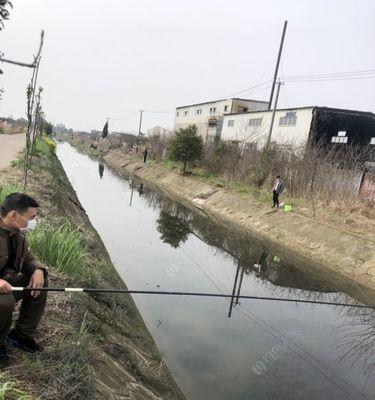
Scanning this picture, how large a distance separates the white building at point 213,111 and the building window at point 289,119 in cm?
1388

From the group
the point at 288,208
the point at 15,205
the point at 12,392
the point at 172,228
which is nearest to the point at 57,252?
the point at 15,205

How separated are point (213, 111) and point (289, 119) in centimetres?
2273

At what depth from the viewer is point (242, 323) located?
27.9 ft

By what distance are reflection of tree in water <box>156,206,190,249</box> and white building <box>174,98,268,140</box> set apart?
2683cm

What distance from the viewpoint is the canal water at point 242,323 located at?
253 inches

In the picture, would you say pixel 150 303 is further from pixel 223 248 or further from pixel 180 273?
pixel 223 248

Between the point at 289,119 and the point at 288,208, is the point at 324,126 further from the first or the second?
the point at 288,208

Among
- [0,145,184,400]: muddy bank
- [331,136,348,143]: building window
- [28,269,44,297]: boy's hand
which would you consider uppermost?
[331,136,348,143]: building window

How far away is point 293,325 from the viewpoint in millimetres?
8844

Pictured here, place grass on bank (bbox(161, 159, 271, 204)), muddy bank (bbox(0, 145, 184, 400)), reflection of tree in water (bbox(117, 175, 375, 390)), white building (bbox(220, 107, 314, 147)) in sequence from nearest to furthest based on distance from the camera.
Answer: muddy bank (bbox(0, 145, 184, 400)), reflection of tree in water (bbox(117, 175, 375, 390)), grass on bank (bbox(161, 159, 271, 204)), white building (bbox(220, 107, 314, 147))

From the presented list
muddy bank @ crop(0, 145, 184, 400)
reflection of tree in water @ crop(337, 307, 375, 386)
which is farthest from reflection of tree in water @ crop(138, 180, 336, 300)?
muddy bank @ crop(0, 145, 184, 400)

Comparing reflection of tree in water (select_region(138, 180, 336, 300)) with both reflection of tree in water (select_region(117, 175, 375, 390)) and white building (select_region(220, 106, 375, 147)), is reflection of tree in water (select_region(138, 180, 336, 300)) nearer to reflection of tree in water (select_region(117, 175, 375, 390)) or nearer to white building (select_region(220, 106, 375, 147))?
reflection of tree in water (select_region(117, 175, 375, 390))

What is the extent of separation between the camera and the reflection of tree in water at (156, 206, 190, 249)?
15703 mm

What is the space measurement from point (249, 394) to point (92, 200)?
17.8 meters
